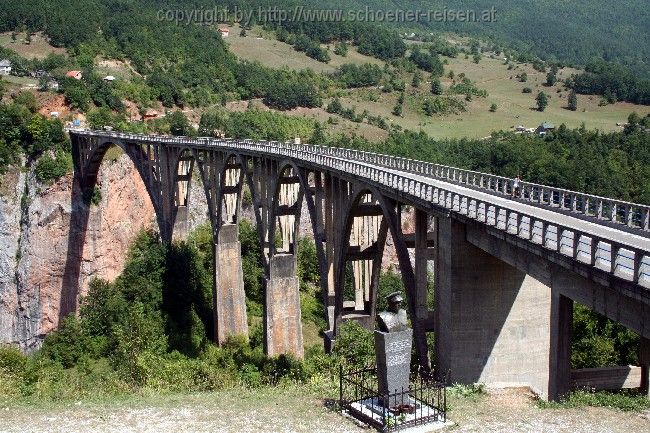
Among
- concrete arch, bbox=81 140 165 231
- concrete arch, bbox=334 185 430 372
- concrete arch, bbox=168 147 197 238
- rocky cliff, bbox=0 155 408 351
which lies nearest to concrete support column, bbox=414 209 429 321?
concrete arch, bbox=334 185 430 372

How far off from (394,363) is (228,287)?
34912mm

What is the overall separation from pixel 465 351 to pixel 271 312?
70.9ft

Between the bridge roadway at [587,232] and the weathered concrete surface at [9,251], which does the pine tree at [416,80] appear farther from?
the bridge roadway at [587,232]

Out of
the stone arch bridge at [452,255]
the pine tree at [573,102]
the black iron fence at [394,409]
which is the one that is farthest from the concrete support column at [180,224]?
the pine tree at [573,102]

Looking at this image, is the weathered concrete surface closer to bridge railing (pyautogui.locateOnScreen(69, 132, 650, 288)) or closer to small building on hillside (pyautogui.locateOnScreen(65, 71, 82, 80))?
small building on hillside (pyautogui.locateOnScreen(65, 71, 82, 80))

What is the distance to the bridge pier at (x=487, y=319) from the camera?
77.0 feet

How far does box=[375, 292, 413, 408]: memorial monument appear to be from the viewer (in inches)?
678

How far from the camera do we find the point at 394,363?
57.1ft

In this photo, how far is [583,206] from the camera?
83.5 feet

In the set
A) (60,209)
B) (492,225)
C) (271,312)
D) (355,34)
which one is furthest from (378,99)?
(492,225)

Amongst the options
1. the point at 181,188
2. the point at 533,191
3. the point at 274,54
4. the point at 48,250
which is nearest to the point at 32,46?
the point at 48,250

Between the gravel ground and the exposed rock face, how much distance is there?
47.1m

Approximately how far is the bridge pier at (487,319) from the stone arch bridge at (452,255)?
36mm

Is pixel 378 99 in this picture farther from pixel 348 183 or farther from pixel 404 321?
pixel 404 321
